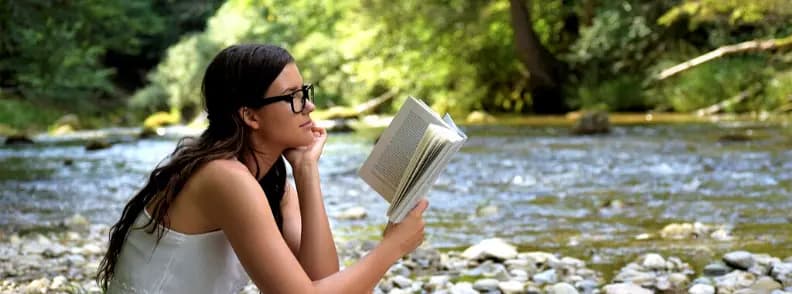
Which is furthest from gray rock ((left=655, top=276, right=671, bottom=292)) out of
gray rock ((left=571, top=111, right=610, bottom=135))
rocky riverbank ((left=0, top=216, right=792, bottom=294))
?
gray rock ((left=571, top=111, right=610, bottom=135))

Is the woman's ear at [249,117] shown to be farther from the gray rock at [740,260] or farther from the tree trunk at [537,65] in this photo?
the tree trunk at [537,65]

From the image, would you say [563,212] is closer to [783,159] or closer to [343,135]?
[783,159]

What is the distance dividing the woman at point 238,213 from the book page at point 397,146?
95mm

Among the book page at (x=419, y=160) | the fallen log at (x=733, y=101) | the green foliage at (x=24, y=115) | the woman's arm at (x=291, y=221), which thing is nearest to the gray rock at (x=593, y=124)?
the fallen log at (x=733, y=101)

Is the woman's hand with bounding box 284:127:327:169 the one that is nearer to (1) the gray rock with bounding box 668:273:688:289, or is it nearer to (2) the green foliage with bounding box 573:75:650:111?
(1) the gray rock with bounding box 668:273:688:289

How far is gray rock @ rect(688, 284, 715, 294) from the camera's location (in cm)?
345

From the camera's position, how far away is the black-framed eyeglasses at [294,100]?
2.05 meters

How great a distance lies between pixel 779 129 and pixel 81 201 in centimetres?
860

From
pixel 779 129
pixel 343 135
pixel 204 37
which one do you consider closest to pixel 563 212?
pixel 779 129

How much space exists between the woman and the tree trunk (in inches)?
669

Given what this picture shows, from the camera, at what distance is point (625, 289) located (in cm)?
342

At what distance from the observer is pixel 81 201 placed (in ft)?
23.2

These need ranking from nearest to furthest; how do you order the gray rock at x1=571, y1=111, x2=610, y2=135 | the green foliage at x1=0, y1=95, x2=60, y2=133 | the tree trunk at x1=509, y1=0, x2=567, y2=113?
the gray rock at x1=571, y1=111, x2=610, y2=135
the tree trunk at x1=509, y1=0, x2=567, y2=113
the green foliage at x1=0, y1=95, x2=60, y2=133

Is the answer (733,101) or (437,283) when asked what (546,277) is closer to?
(437,283)
